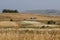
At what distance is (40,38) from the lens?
733 centimetres

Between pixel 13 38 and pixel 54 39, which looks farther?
pixel 13 38

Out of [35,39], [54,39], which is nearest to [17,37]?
[35,39]

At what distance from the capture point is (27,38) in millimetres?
7164

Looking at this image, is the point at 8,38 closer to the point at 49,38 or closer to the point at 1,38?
the point at 1,38

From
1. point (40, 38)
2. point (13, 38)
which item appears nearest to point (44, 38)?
point (40, 38)

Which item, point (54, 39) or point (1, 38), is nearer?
point (54, 39)

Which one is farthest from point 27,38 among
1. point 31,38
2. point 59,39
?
point 59,39

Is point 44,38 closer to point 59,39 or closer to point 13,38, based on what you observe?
point 59,39

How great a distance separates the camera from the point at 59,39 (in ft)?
23.8

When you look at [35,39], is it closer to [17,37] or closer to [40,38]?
[40,38]

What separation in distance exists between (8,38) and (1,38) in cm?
27

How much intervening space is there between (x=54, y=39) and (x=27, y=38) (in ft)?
3.03

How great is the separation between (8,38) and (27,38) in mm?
694

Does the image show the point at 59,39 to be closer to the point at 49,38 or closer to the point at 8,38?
the point at 49,38
